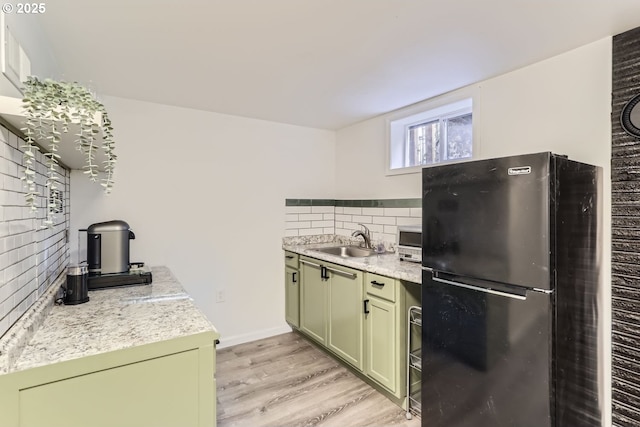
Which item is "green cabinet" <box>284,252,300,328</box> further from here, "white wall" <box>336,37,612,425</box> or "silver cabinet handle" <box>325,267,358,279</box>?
"white wall" <box>336,37,612,425</box>

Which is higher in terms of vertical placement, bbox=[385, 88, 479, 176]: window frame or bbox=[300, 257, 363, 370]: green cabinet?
bbox=[385, 88, 479, 176]: window frame

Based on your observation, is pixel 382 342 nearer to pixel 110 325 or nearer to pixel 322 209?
pixel 110 325

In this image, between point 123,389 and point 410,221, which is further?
point 410,221

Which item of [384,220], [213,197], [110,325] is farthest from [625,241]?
[213,197]

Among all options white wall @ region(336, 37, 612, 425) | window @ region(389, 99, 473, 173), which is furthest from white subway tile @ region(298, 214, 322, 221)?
white wall @ region(336, 37, 612, 425)

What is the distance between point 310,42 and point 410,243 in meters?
1.49

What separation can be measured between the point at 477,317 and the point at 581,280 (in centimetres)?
51

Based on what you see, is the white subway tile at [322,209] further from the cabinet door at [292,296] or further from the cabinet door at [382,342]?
the cabinet door at [382,342]

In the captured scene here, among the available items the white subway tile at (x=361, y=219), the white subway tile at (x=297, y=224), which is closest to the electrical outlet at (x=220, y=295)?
the white subway tile at (x=297, y=224)

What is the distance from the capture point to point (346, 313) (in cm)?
252

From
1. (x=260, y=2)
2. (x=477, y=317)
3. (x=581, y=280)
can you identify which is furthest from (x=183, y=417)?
(x=581, y=280)

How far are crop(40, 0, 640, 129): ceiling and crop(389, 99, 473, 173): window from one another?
0.24 m

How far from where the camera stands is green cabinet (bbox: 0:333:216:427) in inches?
38.4

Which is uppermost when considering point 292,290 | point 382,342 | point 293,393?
point 292,290
